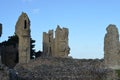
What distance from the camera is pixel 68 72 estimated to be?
94.2ft

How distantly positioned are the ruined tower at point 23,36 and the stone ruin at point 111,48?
53.0 feet

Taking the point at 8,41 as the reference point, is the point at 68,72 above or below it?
below

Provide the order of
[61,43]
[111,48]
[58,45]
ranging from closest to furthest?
1. [111,48]
2. [61,43]
3. [58,45]

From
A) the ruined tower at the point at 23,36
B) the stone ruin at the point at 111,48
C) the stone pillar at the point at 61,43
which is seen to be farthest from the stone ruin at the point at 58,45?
the stone ruin at the point at 111,48

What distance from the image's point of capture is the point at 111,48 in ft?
115

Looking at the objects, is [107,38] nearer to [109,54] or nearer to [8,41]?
[109,54]

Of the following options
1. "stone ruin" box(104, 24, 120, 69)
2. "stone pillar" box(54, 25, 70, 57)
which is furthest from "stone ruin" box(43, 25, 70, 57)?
"stone ruin" box(104, 24, 120, 69)

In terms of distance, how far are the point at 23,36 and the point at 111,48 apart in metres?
17.7

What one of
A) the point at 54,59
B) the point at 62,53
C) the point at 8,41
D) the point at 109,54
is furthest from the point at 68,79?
the point at 8,41

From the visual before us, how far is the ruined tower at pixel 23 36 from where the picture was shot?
4991 cm

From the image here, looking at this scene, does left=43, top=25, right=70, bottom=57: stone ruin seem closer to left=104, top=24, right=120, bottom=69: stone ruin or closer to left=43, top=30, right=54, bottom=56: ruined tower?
left=43, top=30, right=54, bottom=56: ruined tower

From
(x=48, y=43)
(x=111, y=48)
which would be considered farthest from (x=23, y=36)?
(x=111, y=48)

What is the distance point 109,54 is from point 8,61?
2236 centimetres

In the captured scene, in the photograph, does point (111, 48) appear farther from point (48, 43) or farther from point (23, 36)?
point (48, 43)
